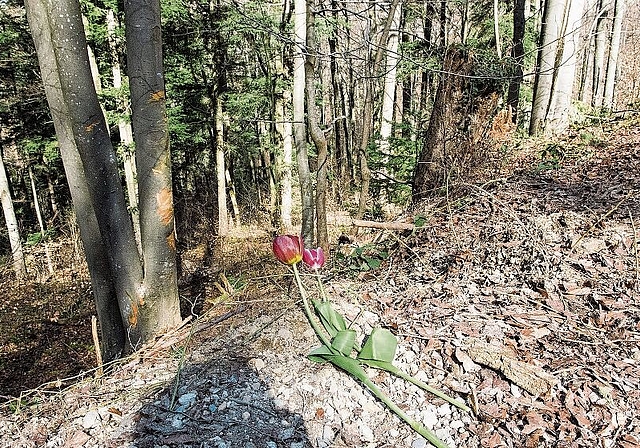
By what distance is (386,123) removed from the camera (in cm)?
894

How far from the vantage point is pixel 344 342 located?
172 centimetres

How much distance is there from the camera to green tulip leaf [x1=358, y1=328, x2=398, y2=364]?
167 centimetres

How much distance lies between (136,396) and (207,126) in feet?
33.6

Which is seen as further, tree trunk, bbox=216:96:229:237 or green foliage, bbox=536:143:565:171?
tree trunk, bbox=216:96:229:237

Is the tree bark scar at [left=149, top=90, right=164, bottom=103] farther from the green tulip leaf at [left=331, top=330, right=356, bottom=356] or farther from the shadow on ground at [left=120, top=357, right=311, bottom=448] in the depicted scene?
the green tulip leaf at [left=331, top=330, right=356, bottom=356]

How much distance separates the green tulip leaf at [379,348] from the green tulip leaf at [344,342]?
0.17ft

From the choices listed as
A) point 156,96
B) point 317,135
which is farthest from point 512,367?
point 317,135

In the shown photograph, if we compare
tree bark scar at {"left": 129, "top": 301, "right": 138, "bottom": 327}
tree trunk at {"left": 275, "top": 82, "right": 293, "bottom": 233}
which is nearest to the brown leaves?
tree bark scar at {"left": 129, "top": 301, "right": 138, "bottom": 327}

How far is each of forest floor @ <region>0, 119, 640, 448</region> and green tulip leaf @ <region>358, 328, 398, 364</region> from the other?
0.11 meters


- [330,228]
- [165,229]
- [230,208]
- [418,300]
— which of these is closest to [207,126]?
[230,208]

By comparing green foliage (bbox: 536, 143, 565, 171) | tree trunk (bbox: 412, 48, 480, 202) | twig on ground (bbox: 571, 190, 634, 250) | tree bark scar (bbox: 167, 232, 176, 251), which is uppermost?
tree trunk (bbox: 412, 48, 480, 202)

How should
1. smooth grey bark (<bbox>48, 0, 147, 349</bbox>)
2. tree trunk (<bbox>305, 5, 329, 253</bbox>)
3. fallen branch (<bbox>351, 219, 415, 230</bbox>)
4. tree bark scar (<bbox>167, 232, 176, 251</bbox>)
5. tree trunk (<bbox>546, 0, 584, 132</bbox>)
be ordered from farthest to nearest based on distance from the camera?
→ tree trunk (<bbox>546, 0, 584, 132</bbox>)
tree trunk (<bbox>305, 5, 329, 253</bbox>)
fallen branch (<bbox>351, 219, 415, 230</bbox>)
tree bark scar (<bbox>167, 232, 176, 251</bbox>)
smooth grey bark (<bbox>48, 0, 147, 349</bbox>)

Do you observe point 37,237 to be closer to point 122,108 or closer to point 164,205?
point 122,108

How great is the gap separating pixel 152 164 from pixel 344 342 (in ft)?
5.95
